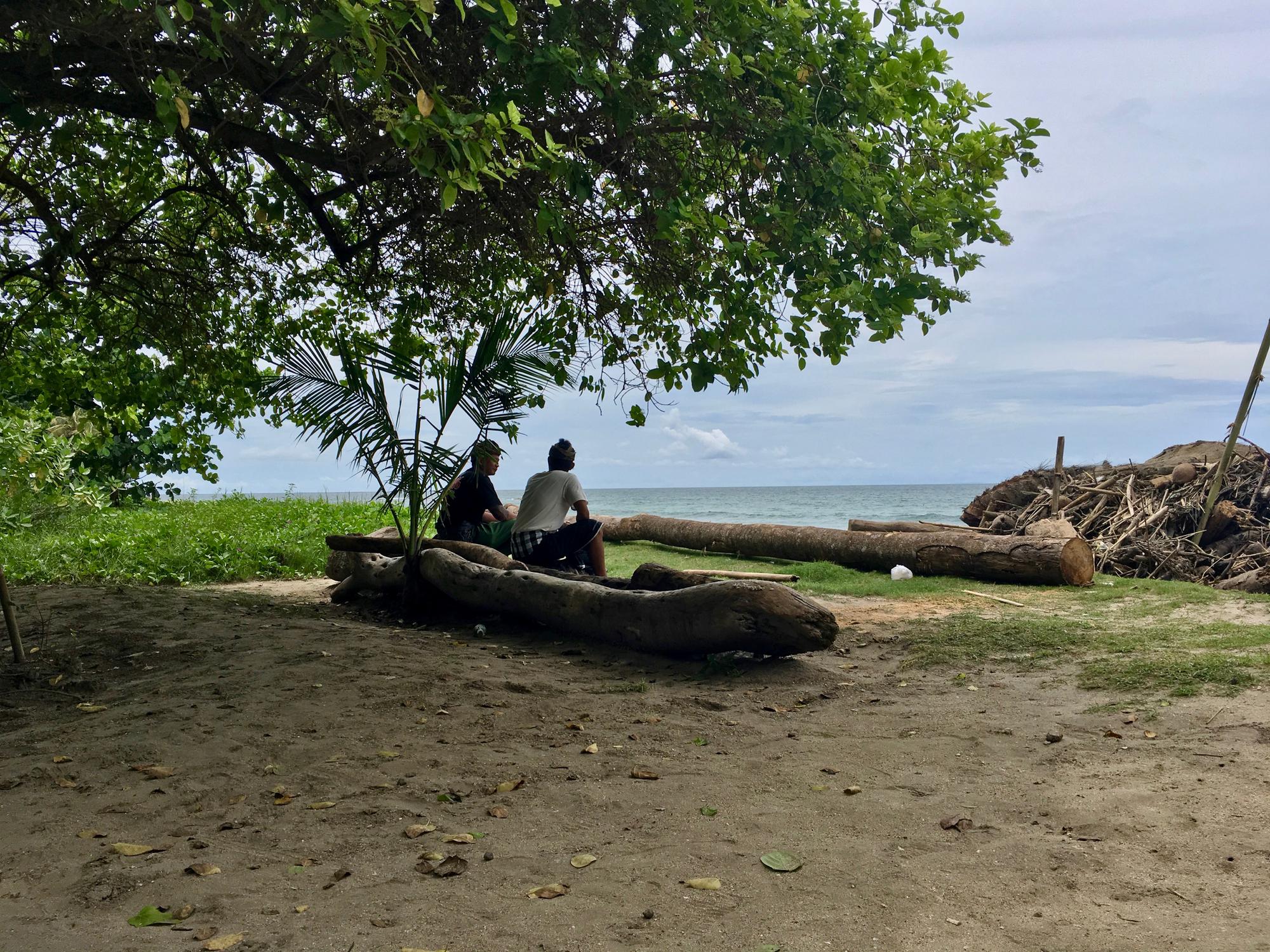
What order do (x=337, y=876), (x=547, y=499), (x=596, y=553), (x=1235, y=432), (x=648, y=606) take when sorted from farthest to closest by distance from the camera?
(x=1235, y=432) → (x=596, y=553) → (x=547, y=499) → (x=648, y=606) → (x=337, y=876)

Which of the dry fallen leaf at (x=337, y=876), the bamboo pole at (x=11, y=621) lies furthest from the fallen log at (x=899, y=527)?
the dry fallen leaf at (x=337, y=876)

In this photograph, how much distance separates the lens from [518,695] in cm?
550

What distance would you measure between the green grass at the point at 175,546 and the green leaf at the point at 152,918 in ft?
27.4

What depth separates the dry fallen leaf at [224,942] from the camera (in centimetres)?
254

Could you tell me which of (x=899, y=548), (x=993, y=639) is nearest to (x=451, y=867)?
(x=993, y=639)

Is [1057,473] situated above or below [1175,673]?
above

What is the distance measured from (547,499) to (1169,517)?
9.05 m

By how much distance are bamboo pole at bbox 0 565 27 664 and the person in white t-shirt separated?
13.8 ft

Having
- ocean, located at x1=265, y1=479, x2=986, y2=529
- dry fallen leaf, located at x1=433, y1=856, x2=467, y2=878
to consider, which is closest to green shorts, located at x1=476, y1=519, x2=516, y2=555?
dry fallen leaf, located at x1=433, y1=856, x2=467, y2=878

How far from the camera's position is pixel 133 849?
3.26m

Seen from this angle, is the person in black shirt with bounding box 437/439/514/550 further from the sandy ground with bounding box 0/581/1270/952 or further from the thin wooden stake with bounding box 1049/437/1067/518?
the thin wooden stake with bounding box 1049/437/1067/518

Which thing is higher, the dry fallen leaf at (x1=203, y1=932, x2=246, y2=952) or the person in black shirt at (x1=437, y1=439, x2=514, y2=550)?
the person in black shirt at (x1=437, y1=439, x2=514, y2=550)

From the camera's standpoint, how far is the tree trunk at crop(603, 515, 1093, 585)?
34.3 feet

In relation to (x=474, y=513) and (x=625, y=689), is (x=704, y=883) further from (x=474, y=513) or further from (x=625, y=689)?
(x=474, y=513)
